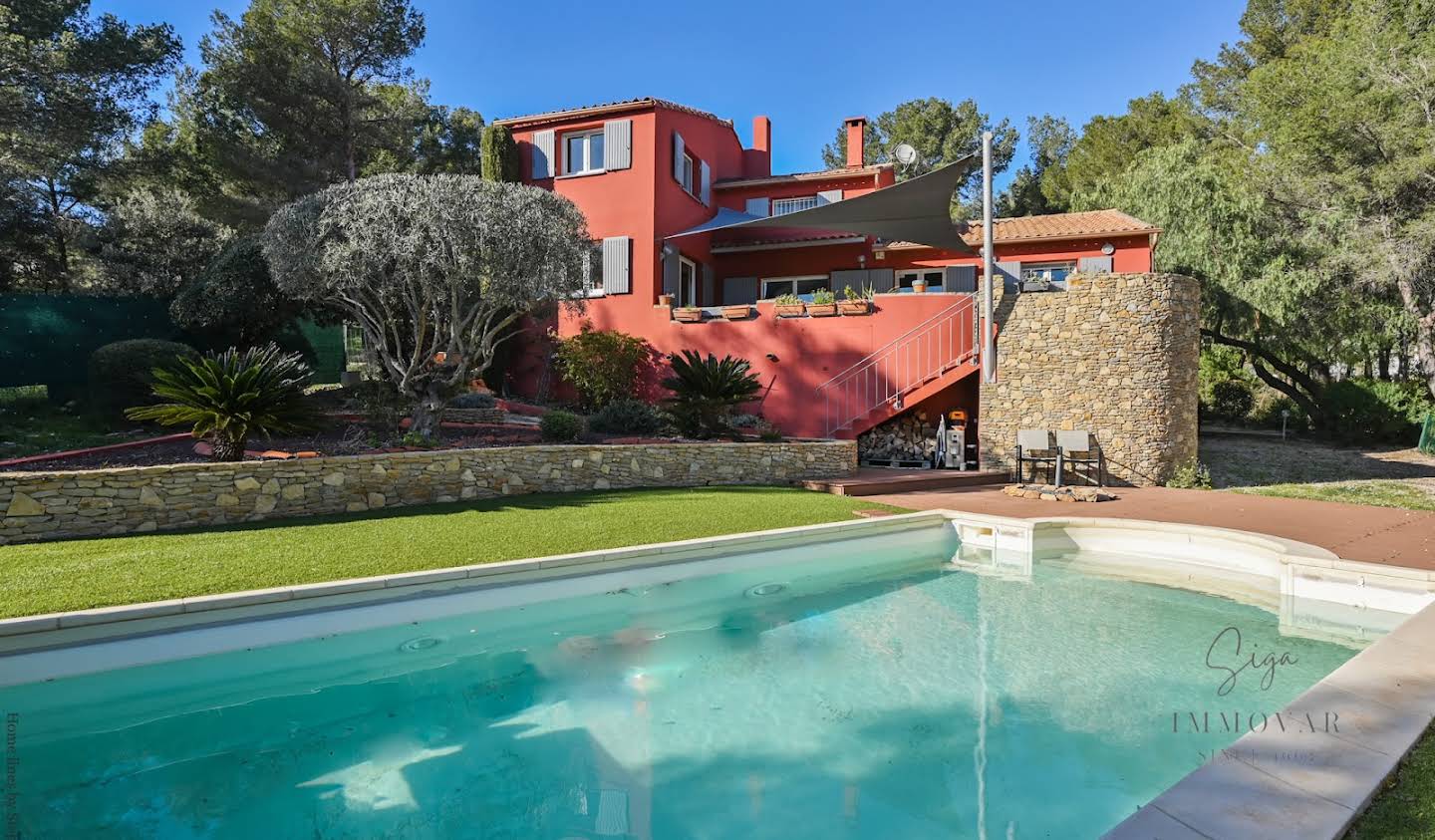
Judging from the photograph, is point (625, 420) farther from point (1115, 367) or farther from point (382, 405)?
point (1115, 367)

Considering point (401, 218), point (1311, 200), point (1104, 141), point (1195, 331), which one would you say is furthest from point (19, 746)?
point (1104, 141)

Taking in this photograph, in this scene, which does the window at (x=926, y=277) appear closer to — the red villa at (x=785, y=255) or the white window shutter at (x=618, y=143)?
the red villa at (x=785, y=255)

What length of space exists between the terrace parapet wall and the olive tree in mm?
9101

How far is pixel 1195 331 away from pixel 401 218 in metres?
14.8

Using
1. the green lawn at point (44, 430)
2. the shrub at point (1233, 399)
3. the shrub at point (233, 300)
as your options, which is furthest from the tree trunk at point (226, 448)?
the shrub at point (1233, 399)

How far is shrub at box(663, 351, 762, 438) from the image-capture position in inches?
520

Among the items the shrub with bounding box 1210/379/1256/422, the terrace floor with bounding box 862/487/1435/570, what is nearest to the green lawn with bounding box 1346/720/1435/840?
the terrace floor with bounding box 862/487/1435/570

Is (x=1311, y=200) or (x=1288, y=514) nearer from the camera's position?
(x=1288, y=514)

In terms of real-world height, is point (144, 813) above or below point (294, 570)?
below

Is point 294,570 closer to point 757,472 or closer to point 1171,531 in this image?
point 757,472

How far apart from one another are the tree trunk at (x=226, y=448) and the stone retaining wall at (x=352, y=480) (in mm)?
483

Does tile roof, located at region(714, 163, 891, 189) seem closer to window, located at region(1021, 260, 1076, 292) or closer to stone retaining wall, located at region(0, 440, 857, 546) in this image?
window, located at region(1021, 260, 1076, 292)

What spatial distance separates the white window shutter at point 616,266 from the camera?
1736cm

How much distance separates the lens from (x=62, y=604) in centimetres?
516
